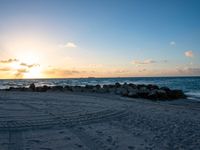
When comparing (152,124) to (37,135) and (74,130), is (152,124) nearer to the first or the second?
(74,130)

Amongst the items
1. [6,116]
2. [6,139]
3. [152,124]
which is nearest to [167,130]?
[152,124]

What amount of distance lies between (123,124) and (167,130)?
61.4 inches

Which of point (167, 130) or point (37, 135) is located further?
point (167, 130)

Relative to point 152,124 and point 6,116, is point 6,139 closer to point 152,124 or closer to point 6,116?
point 6,116

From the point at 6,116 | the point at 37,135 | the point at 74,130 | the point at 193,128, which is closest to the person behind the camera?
the point at 37,135

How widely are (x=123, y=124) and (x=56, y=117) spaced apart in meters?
2.53

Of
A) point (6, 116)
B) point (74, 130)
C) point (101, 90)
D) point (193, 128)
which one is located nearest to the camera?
point (74, 130)

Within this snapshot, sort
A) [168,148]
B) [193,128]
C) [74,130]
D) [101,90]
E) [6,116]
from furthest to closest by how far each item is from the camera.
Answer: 1. [101,90]
2. [6,116]
3. [193,128]
4. [74,130]
5. [168,148]

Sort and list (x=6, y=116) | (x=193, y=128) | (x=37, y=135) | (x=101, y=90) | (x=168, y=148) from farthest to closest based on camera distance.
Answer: (x=101, y=90), (x=6, y=116), (x=193, y=128), (x=37, y=135), (x=168, y=148)

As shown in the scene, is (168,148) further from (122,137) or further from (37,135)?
Result: (37,135)

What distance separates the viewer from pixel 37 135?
774 centimetres

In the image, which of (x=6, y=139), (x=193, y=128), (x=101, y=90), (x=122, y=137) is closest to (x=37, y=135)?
(x=6, y=139)

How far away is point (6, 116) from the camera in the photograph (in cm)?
1028

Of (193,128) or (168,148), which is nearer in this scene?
(168,148)
